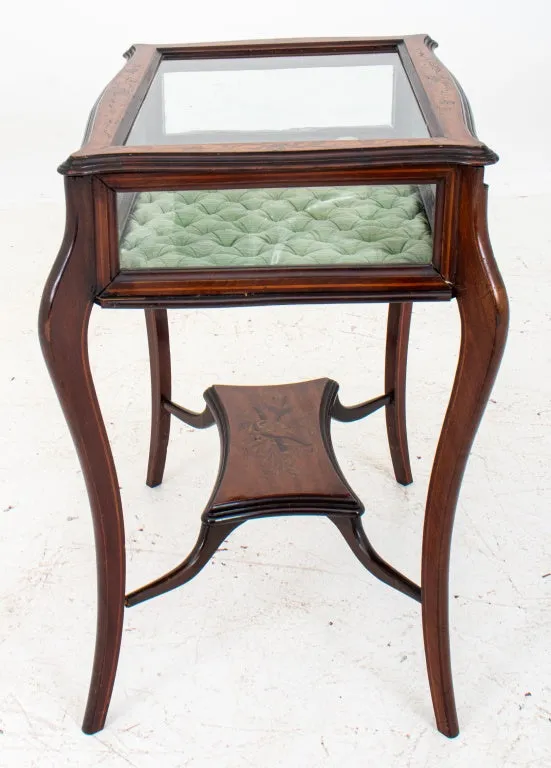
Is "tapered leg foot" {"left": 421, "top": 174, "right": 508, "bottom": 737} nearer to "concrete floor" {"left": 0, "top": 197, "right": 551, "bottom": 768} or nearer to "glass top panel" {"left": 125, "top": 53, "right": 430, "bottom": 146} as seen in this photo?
"concrete floor" {"left": 0, "top": 197, "right": 551, "bottom": 768}

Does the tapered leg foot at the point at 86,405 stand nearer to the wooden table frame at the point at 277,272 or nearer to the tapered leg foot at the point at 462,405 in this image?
the wooden table frame at the point at 277,272

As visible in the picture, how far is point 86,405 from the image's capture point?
1.55m

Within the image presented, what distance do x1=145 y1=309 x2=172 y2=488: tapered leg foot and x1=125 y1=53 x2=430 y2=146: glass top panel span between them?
1.38 ft

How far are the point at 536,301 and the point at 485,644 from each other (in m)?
1.42

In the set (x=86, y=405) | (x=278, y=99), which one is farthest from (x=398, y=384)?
(x=86, y=405)

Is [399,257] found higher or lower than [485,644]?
higher

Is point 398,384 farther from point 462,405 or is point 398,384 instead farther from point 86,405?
point 86,405

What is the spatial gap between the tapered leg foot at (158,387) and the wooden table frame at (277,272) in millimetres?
569

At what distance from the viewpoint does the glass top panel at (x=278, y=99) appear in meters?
1.74

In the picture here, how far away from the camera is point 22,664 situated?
1.88 m

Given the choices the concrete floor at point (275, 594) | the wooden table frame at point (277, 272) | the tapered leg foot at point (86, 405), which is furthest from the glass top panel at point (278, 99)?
the concrete floor at point (275, 594)

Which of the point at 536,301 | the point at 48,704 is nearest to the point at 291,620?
the point at 48,704

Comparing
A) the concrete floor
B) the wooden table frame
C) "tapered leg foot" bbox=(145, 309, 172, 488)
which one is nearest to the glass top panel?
the wooden table frame

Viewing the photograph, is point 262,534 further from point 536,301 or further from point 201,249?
point 536,301
